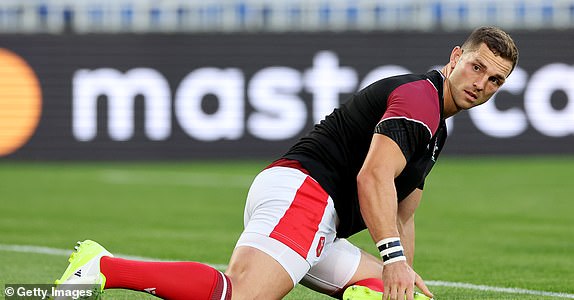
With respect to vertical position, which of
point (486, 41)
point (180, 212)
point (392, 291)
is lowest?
point (180, 212)

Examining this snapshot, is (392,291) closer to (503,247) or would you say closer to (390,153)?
(390,153)

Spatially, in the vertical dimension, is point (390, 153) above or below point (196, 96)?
above

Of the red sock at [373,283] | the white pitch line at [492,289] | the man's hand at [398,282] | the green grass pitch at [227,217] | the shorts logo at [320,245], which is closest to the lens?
the man's hand at [398,282]

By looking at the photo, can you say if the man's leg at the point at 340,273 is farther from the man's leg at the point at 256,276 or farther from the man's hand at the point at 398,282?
the man's hand at the point at 398,282

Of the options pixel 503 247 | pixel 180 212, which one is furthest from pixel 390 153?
pixel 180 212

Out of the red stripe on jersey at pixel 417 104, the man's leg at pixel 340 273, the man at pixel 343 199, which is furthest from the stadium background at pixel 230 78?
the red stripe on jersey at pixel 417 104

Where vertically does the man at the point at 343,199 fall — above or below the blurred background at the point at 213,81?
above

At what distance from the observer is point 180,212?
40.0ft

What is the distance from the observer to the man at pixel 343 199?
5207 millimetres

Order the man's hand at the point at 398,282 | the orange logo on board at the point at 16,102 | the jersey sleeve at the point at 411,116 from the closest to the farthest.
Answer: the man's hand at the point at 398,282, the jersey sleeve at the point at 411,116, the orange logo on board at the point at 16,102

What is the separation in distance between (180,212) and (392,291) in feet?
23.6

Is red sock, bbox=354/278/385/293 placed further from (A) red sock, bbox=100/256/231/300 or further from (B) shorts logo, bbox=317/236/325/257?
(A) red sock, bbox=100/256/231/300

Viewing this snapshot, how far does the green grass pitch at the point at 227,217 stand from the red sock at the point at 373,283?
2.65ft

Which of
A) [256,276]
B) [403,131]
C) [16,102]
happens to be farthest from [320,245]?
[16,102]
